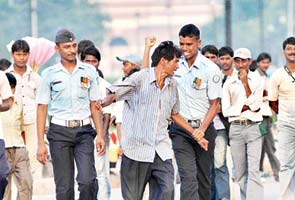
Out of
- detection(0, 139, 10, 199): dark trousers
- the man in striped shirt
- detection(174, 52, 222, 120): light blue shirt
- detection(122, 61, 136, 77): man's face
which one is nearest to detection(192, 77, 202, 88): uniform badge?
detection(174, 52, 222, 120): light blue shirt

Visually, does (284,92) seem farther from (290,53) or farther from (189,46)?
(189,46)

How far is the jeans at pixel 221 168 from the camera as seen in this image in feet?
43.2

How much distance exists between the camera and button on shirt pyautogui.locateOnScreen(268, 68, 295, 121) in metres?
12.8

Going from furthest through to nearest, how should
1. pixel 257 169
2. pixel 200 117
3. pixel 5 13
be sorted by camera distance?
pixel 5 13 < pixel 257 169 < pixel 200 117

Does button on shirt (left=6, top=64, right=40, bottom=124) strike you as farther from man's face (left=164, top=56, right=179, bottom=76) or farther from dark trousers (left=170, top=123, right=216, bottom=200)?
man's face (left=164, top=56, right=179, bottom=76)

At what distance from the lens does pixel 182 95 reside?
11703 mm

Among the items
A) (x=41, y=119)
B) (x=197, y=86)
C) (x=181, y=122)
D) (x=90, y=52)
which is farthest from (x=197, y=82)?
(x=90, y=52)

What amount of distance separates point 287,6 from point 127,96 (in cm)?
6121

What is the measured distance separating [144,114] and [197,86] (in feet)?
4.62

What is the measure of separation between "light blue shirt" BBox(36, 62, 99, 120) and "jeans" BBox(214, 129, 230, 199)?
2859 millimetres

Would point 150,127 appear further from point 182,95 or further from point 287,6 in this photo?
point 287,6

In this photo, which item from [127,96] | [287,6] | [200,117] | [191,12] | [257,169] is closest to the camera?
[127,96]

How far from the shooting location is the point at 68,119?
10.8 m

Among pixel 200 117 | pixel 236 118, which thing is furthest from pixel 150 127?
pixel 236 118
